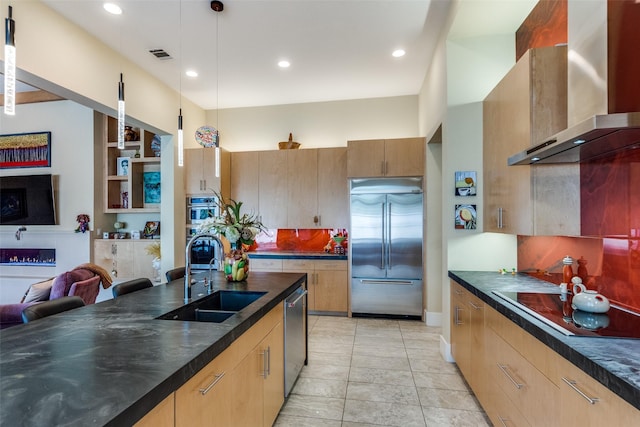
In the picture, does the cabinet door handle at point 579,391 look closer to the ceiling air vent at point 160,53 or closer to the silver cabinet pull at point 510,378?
the silver cabinet pull at point 510,378

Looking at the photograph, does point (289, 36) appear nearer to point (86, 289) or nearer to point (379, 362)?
point (86, 289)

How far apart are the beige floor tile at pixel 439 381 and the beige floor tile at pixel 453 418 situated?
328 mm

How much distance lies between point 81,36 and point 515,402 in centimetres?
472

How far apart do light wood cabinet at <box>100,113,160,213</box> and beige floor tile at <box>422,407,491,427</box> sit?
467 centimetres

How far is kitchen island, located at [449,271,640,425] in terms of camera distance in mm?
1015

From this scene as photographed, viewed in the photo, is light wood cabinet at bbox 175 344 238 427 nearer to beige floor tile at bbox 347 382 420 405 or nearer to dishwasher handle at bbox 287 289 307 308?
dishwasher handle at bbox 287 289 307 308

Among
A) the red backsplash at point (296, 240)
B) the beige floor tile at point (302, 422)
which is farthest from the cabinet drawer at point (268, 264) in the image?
the beige floor tile at point (302, 422)

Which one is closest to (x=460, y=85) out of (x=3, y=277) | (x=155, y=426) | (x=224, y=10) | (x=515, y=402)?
(x=224, y=10)

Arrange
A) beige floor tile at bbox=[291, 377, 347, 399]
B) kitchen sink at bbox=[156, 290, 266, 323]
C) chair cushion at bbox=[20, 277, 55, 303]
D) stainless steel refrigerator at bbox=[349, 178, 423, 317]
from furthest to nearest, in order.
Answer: stainless steel refrigerator at bbox=[349, 178, 423, 317] < chair cushion at bbox=[20, 277, 55, 303] < beige floor tile at bbox=[291, 377, 347, 399] < kitchen sink at bbox=[156, 290, 266, 323]

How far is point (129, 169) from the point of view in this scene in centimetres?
502

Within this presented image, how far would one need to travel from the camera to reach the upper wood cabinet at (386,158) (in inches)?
170

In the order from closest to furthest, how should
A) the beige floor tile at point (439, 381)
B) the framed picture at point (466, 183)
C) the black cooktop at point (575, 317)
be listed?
1. the black cooktop at point (575, 317)
2. the beige floor tile at point (439, 381)
3. the framed picture at point (466, 183)

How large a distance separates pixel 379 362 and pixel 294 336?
1097mm

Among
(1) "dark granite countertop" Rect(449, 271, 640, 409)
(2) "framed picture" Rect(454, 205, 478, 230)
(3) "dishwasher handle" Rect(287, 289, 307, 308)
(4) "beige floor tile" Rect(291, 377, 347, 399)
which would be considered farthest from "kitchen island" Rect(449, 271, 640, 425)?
(3) "dishwasher handle" Rect(287, 289, 307, 308)
